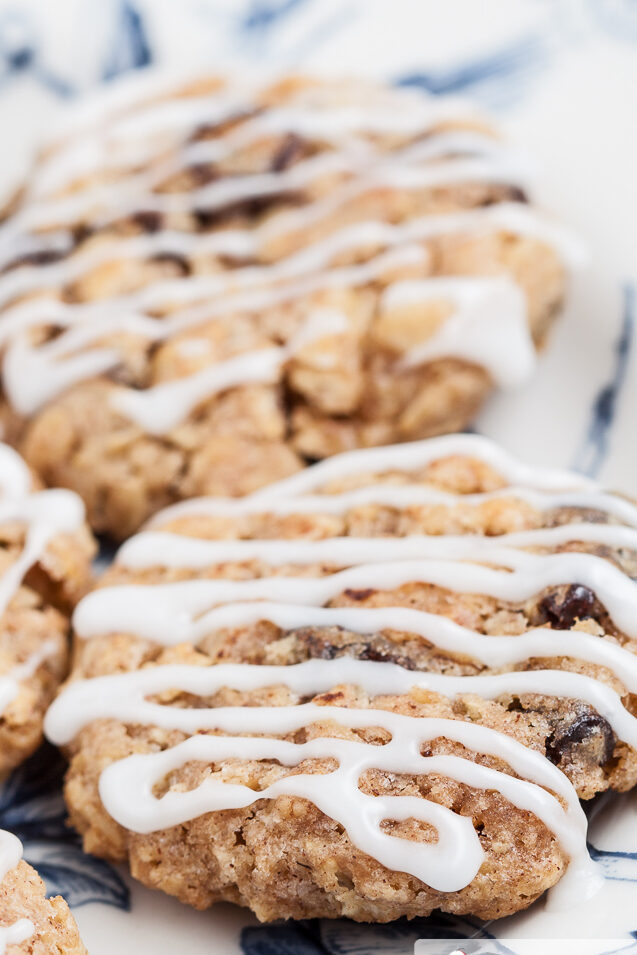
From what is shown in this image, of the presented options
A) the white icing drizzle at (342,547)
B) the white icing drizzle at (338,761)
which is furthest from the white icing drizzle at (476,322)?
the white icing drizzle at (338,761)

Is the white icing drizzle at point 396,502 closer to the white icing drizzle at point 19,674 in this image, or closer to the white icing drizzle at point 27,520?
the white icing drizzle at point 27,520

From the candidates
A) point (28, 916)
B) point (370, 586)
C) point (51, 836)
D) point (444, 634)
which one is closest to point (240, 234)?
point (370, 586)

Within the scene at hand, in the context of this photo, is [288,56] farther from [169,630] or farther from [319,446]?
[169,630]

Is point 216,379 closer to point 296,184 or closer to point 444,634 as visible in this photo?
point 296,184

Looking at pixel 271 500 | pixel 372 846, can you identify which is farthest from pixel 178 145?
pixel 372 846

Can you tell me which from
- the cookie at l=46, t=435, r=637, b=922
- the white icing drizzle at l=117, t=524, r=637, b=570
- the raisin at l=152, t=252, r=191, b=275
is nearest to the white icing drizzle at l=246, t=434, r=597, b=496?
the cookie at l=46, t=435, r=637, b=922

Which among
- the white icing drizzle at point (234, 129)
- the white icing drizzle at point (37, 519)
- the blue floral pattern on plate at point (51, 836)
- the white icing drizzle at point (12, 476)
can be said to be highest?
the white icing drizzle at point (234, 129)

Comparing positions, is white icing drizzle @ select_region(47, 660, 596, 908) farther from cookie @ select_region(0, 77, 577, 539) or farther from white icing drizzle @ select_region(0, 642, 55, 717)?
cookie @ select_region(0, 77, 577, 539)
